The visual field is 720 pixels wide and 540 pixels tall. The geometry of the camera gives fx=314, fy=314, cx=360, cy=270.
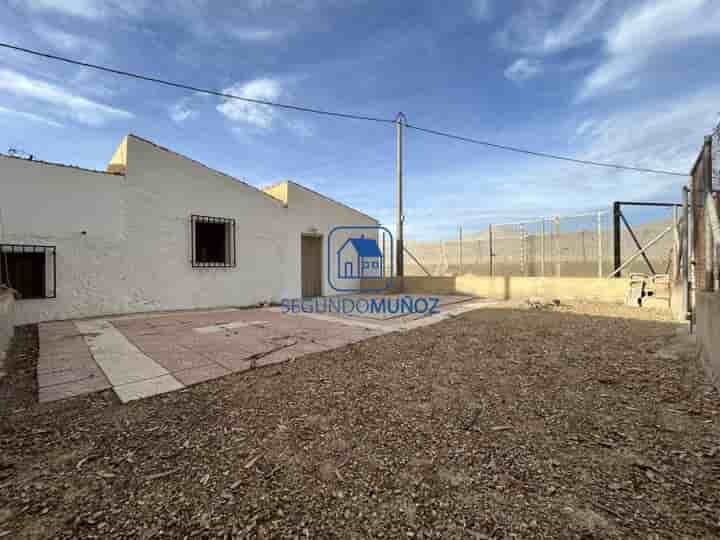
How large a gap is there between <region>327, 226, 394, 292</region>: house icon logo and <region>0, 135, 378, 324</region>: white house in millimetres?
1580

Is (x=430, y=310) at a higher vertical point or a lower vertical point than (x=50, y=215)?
lower

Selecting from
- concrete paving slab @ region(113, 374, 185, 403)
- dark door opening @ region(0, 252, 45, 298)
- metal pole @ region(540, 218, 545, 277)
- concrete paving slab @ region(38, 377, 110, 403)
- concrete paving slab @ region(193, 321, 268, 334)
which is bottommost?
concrete paving slab @ region(113, 374, 185, 403)

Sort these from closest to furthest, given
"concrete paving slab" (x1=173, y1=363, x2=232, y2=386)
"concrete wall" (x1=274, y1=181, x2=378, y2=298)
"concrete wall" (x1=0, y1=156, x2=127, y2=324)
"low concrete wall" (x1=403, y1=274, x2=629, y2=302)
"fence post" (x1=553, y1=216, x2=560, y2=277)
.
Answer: "concrete paving slab" (x1=173, y1=363, x2=232, y2=386) < "concrete wall" (x1=0, y1=156, x2=127, y2=324) < "low concrete wall" (x1=403, y1=274, x2=629, y2=302) < "concrete wall" (x1=274, y1=181, x2=378, y2=298) < "fence post" (x1=553, y1=216, x2=560, y2=277)

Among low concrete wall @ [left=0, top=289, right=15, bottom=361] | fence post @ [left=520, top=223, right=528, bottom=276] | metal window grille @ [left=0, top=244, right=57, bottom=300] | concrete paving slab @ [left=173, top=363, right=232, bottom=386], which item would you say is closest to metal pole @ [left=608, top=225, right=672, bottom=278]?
fence post @ [left=520, top=223, right=528, bottom=276]

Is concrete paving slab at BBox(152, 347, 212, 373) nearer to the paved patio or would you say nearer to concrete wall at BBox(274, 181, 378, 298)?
the paved patio

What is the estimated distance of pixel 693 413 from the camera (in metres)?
2.11

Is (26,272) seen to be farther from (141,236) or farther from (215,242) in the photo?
(215,242)

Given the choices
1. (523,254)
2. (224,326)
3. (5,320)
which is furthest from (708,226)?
(5,320)

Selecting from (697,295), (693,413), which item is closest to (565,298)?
(697,295)

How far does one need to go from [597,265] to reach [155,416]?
35.2ft

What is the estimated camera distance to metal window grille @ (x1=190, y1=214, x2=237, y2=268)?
24.1ft

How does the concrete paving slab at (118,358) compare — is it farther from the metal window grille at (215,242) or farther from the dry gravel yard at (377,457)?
the metal window grille at (215,242)

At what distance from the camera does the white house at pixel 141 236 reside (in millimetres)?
5156

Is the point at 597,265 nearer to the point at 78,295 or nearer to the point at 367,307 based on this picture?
the point at 367,307
